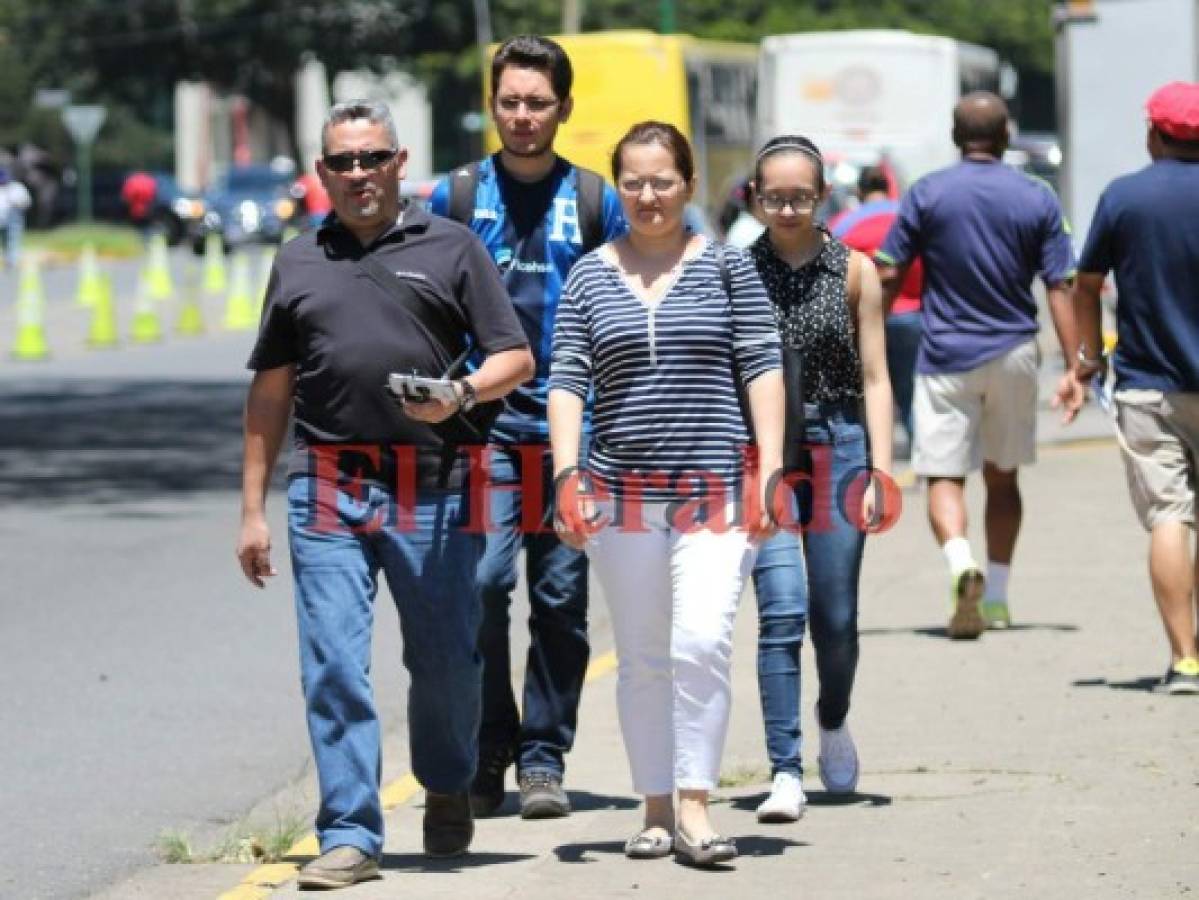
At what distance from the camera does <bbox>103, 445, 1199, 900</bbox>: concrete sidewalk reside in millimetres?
6723

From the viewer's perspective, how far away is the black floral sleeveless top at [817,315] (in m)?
7.82

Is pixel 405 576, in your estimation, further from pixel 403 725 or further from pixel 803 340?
pixel 403 725

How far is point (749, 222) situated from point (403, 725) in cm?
840

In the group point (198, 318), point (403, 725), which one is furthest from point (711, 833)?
A: point (198, 318)

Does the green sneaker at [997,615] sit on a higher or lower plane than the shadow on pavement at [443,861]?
lower

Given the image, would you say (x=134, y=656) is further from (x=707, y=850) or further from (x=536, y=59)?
(x=707, y=850)

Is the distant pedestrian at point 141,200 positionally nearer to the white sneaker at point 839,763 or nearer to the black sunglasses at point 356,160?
the white sneaker at point 839,763

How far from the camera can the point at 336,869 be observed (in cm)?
664

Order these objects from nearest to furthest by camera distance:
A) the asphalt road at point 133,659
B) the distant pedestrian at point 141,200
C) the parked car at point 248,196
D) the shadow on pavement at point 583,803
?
the shadow on pavement at point 583,803
the asphalt road at point 133,659
the parked car at point 248,196
the distant pedestrian at point 141,200

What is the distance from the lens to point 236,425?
21.5 meters

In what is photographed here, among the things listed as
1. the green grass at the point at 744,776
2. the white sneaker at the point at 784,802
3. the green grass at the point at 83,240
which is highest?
the white sneaker at the point at 784,802

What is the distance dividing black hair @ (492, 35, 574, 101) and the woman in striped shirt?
2.07 feet

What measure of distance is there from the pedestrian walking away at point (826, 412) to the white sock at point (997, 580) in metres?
3.17


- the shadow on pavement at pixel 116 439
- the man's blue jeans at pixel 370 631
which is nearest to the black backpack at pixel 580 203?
the man's blue jeans at pixel 370 631
